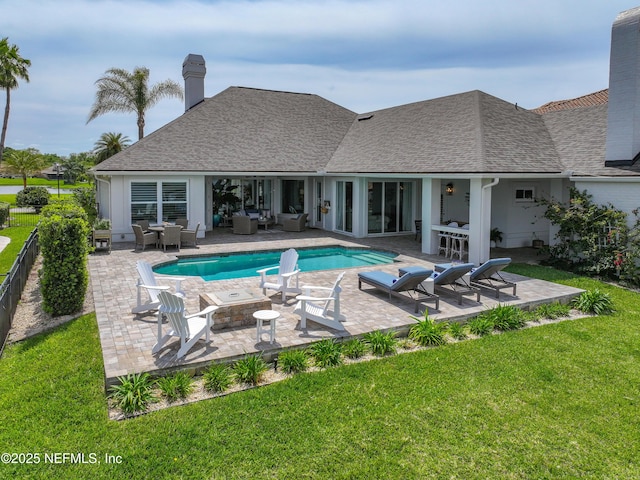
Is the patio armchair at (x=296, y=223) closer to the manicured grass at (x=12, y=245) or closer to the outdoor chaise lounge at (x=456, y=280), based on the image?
the manicured grass at (x=12, y=245)

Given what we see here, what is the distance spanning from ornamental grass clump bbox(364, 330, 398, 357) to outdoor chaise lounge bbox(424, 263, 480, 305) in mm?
2842

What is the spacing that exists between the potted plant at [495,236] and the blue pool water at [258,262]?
4.36 metres

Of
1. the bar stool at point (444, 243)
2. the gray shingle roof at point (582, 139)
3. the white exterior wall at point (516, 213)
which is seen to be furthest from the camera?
the white exterior wall at point (516, 213)

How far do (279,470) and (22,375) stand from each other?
467cm

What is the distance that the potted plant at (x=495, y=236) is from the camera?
18.6 metres

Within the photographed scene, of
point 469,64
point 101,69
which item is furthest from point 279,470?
point 101,69

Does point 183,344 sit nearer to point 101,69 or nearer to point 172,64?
point 172,64

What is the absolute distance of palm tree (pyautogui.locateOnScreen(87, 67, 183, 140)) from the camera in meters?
35.0

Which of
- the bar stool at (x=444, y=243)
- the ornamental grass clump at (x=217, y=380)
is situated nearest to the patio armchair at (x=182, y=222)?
the bar stool at (x=444, y=243)

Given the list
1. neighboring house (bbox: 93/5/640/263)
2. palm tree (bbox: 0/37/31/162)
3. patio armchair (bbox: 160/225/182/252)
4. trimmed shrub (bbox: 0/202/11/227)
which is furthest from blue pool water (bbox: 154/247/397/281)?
palm tree (bbox: 0/37/31/162)

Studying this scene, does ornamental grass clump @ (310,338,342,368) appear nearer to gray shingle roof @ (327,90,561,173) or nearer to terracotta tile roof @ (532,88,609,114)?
gray shingle roof @ (327,90,561,173)

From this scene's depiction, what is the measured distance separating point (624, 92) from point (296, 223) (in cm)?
1409

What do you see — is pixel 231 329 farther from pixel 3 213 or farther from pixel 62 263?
pixel 3 213

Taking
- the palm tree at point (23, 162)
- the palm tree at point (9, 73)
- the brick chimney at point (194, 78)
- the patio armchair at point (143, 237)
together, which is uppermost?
the palm tree at point (9, 73)
